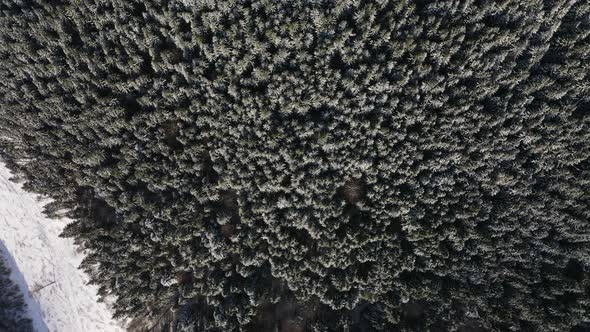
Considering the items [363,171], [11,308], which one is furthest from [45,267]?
[363,171]

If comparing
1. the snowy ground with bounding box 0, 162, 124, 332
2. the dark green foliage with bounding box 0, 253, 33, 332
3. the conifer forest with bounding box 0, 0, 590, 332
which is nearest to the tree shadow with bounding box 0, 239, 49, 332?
the snowy ground with bounding box 0, 162, 124, 332

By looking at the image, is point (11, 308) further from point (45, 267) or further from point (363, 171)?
point (363, 171)

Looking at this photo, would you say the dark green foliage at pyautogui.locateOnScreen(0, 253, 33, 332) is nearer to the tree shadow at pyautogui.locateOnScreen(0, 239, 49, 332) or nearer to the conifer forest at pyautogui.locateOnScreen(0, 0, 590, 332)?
the tree shadow at pyautogui.locateOnScreen(0, 239, 49, 332)

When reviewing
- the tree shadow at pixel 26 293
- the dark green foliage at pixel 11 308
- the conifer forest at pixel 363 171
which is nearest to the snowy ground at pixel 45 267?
the tree shadow at pixel 26 293

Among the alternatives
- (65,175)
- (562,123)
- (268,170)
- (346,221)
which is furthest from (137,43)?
(562,123)

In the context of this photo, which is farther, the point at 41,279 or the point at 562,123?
the point at 41,279

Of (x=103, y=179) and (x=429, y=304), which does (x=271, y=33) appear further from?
(x=429, y=304)
